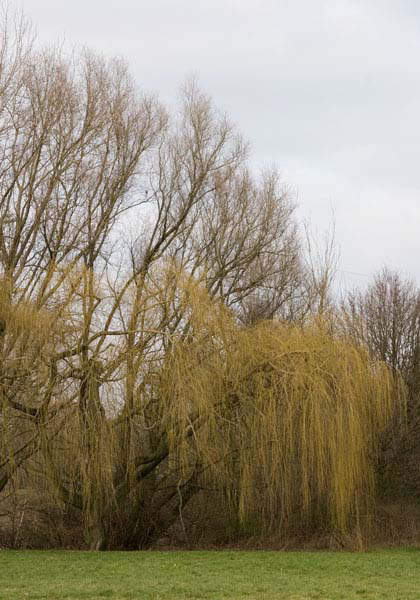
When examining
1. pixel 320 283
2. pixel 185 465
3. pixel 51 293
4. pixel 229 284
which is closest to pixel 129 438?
pixel 185 465

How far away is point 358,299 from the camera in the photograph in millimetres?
28766

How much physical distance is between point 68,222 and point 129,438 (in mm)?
6233

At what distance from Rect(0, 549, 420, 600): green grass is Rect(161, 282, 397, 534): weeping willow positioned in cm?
132

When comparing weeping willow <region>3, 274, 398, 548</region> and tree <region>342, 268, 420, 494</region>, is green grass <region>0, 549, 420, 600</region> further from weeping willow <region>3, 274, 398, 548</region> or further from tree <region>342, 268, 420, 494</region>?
tree <region>342, 268, 420, 494</region>

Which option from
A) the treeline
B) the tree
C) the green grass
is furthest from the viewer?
the tree

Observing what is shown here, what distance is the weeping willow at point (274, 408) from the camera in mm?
14672

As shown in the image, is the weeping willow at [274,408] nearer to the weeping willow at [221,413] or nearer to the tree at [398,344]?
Answer: the weeping willow at [221,413]

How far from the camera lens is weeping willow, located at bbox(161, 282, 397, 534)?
14672 mm

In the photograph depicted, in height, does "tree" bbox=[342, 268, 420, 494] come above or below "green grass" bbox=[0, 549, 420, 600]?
→ above

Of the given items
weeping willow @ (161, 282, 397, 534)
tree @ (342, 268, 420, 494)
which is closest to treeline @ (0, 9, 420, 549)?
weeping willow @ (161, 282, 397, 534)

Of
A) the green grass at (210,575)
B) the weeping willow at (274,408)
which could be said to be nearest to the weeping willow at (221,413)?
the weeping willow at (274,408)

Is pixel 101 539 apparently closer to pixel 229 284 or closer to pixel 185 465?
pixel 185 465

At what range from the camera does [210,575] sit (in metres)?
11.6

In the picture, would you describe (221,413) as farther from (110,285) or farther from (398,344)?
(398,344)
